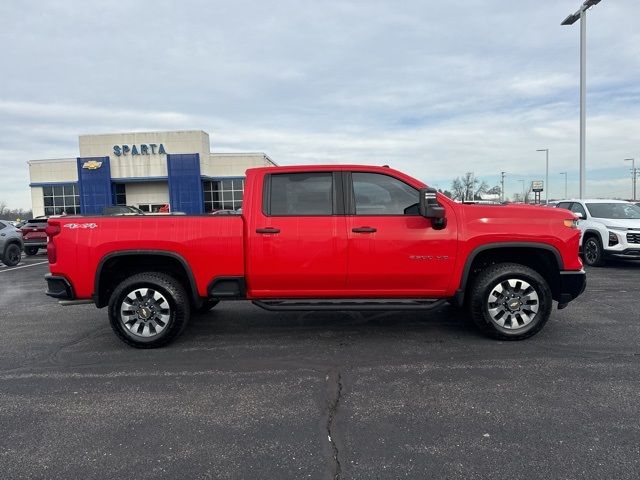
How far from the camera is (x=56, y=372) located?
4.37 meters

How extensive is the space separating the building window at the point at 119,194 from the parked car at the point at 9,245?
30.1 metres

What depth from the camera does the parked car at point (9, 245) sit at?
1344cm

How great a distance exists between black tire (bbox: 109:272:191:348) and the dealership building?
3658 centimetres

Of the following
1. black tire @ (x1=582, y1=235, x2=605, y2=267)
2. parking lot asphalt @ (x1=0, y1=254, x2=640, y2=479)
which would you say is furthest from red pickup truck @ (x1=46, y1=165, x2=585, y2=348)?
black tire @ (x1=582, y1=235, x2=605, y2=267)

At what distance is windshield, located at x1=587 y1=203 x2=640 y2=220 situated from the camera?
36.6 feet

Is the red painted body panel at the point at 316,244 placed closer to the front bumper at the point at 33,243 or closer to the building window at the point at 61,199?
the front bumper at the point at 33,243

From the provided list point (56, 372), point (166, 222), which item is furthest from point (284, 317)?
point (56, 372)

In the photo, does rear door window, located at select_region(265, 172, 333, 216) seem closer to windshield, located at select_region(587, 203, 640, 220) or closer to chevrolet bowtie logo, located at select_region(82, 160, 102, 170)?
windshield, located at select_region(587, 203, 640, 220)

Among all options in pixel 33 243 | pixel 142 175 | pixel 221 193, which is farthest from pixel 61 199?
pixel 33 243

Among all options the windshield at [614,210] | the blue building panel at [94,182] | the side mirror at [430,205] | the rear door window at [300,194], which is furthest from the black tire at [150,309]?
the blue building panel at [94,182]

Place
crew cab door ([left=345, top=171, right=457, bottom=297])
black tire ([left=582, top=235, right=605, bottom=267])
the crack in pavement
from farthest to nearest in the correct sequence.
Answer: black tire ([left=582, top=235, right=605, bottom=267]) < crew cab door ([left=345, top=171, right=457, bottom=297]) < the crack in pavement

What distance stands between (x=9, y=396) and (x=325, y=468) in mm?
2896

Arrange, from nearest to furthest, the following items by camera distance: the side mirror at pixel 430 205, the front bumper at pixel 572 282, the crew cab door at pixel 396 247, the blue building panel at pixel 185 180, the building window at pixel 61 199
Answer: the side mirror at pixel 430 205 < the crew cab door at pixel 396 247 < the front bumper at pixel 572 282 < the blue building panel at pixel 185 180 < the building window at pixel 61 199

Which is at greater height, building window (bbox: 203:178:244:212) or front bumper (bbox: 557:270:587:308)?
building window (bbox: 203:178:244:212)
